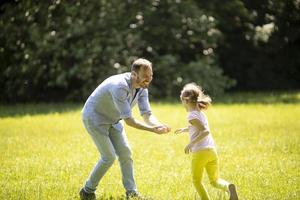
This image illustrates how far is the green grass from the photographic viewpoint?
298 inches

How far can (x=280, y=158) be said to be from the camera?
9.52 metres

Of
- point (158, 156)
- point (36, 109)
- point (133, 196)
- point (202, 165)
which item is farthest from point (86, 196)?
point (36, 109)

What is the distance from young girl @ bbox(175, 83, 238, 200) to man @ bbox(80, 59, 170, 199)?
12.5 inches

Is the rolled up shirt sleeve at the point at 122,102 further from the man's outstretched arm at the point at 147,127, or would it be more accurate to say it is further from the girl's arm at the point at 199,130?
the girl's arm at the point at 199,130

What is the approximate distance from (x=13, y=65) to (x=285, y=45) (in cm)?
1065

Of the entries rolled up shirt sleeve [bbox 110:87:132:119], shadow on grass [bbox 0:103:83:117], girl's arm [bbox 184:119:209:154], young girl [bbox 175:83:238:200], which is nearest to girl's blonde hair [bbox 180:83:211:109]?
young girl [bbox 175:83:238:200]

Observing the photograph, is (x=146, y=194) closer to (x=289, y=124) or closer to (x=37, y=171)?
(x=37, y=171)

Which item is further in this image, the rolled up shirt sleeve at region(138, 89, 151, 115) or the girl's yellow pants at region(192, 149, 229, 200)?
the rolled up shirt sleeve at region(138, 89, 151, 115)

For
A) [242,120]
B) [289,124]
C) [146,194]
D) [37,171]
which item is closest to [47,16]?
[242,120]

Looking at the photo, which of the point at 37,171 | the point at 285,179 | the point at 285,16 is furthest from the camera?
the point at 285,16

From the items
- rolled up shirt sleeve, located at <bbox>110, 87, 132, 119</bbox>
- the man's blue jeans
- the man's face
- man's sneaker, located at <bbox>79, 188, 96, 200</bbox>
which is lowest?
man's sneaker, located at <bbox>79, 188, 96, 200</bbox>

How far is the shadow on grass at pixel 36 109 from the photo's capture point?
1722 cm

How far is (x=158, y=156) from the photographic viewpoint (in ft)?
33.2

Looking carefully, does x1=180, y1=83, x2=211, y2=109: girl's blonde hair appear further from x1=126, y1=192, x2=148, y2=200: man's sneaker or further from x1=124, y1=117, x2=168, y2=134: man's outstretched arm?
x1=126, y1=192, x2=148, y2=200: man's sneaker
